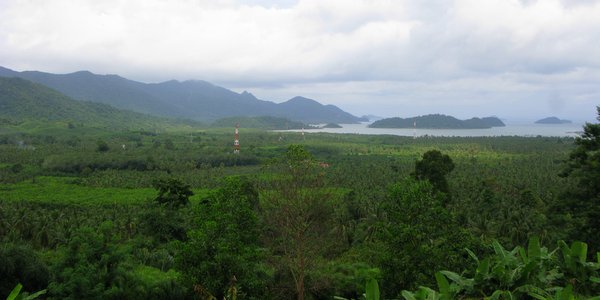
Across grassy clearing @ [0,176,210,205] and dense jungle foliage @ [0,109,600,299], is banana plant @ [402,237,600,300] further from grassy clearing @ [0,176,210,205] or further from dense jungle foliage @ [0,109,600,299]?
grassy clearing @ [0,176,210,205]

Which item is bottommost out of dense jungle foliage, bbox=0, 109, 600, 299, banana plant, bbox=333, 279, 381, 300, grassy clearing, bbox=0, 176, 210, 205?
grassy clearing, bbox=0, 176, 210, 205

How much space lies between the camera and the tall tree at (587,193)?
19203 millimetres

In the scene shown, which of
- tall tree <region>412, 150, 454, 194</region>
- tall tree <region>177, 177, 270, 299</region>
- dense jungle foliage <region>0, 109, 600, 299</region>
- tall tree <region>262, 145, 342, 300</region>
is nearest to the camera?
dense jungle foliage <region>0, 109, 600, 299</region>

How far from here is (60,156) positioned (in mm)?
92562

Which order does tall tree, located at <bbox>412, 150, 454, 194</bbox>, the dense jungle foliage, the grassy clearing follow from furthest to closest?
the grassy clearing
tall tree, located at <bbox>412, 150, 454, 194</bbox>
the dense jungle foliage

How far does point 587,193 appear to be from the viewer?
20.0 m

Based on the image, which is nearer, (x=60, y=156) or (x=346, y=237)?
(x=346, y=237)

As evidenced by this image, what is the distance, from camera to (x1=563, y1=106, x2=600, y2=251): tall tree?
19203 mm

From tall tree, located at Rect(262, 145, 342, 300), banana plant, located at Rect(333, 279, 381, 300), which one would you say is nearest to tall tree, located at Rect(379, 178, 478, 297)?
tall tree, located at Rect(262, 145, 342, 300)

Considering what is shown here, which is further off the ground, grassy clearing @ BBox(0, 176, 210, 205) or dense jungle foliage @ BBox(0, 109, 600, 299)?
dense jungle foliage @ BBox(0, 109, 600, 299)

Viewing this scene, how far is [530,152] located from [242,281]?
372 ft

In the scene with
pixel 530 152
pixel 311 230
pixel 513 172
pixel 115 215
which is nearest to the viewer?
pixel 311 230

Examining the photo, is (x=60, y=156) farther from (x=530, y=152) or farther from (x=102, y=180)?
(x=530, y=152)

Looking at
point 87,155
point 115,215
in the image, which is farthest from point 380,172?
point 87,155
